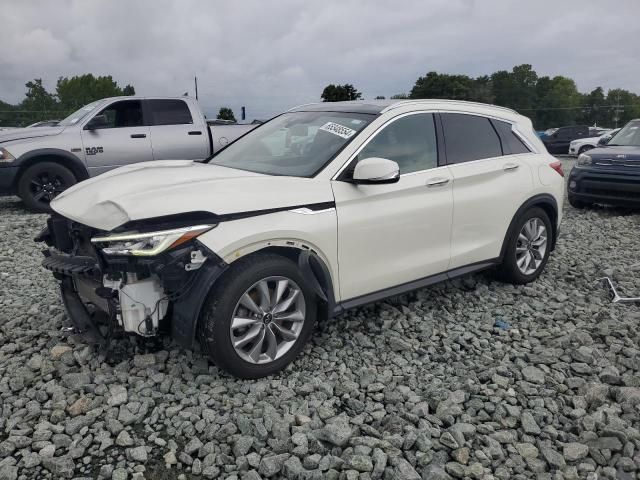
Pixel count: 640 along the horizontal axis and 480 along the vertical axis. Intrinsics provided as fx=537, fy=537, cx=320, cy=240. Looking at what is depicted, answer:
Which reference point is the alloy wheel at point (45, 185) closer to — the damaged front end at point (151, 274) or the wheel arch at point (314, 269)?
the damaged front end at point (151, 274)

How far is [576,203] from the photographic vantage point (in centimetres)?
953

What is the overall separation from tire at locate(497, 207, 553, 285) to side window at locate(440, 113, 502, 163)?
69 centimetres

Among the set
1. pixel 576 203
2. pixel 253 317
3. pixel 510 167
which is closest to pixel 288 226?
pixel 253 317

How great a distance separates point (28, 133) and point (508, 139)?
7.23 metres

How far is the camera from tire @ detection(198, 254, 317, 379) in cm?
301

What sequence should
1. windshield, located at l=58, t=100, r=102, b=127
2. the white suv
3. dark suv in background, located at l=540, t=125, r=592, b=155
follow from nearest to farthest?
the white suv → windshield, located at l=58, t=100, r=102, b=127 → dark suv in background, located at l=540, t=125, r=592, b=155

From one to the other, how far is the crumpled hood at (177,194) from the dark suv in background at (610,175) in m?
6.99

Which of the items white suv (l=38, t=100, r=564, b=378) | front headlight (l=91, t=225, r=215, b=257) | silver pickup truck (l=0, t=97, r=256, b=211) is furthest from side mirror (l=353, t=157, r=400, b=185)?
silver pickup truck (l=0, t=97, r=256, b=211)

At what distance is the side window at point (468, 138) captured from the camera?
169 inches

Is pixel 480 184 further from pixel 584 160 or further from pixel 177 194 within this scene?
pixel 584 160

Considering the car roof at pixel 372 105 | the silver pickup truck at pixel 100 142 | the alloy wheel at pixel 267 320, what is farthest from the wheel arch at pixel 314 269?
the silver pickup truck at pixel 100 142

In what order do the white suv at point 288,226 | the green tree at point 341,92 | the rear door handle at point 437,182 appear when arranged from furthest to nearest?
1. the green tree at point 341,92
2. the rear door handle at point 437,182
3. the white suv at point 288,226

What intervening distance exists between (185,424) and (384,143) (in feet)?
7.42

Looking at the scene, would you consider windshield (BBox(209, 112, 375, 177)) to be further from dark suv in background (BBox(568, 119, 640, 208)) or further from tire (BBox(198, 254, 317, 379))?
dark suv in background (BBox(568, 119, 640, 208))
